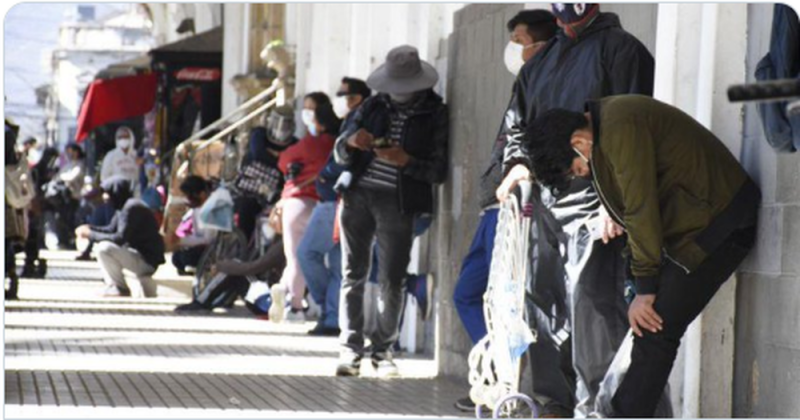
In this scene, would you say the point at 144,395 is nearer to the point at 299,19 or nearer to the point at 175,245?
the point at 299,19

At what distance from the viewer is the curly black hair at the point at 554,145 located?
24.2 ft

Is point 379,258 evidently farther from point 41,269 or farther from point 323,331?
point 41,269

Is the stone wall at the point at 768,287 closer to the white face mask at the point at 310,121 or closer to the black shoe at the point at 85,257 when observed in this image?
the white face mask at the point at 310,121

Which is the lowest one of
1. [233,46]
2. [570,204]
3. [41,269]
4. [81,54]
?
[41,269]

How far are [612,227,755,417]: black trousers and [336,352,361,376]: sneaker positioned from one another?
4269 mm

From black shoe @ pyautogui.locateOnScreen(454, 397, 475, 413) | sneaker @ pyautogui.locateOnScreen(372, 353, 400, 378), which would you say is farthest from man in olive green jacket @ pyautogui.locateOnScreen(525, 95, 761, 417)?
sneaker @ pyautogui.locateOnScreen(372, 353, 400, 378)

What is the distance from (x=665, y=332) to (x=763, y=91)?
346 cm

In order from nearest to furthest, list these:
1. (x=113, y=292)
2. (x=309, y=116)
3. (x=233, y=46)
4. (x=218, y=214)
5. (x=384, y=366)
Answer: (x=384, y=366) < (x=309, y=116) < (x=218, y=214) < (x=113, y=292) < (x=233, y=46)

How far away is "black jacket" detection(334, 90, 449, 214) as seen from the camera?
11602mm

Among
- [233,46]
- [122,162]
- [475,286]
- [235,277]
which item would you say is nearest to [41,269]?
A: [122,162]

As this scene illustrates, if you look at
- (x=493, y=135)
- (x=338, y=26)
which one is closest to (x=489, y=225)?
(x=493, y=135)

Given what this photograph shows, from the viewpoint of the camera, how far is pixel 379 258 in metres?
11.7

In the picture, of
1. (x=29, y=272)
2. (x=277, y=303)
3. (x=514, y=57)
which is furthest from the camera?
(x=29, y=272)

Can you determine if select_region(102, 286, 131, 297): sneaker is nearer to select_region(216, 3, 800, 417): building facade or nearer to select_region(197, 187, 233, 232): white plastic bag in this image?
select_region(197, 187, 233, 232): white plastic bag
